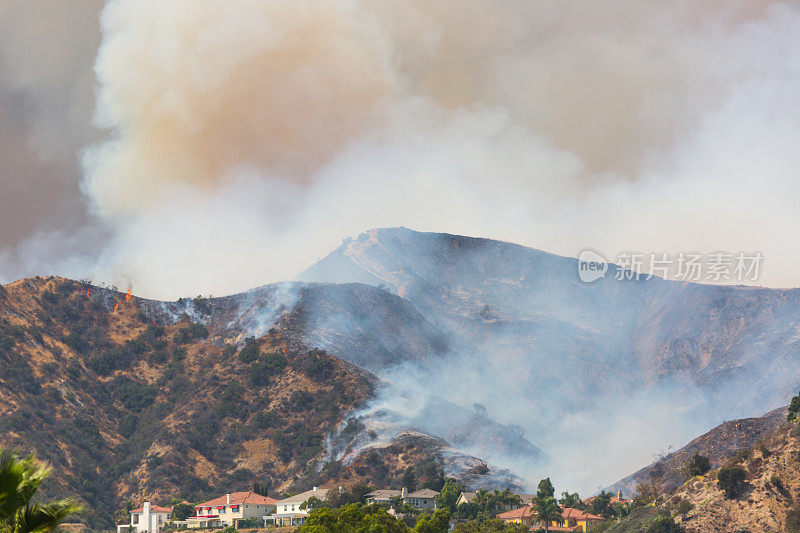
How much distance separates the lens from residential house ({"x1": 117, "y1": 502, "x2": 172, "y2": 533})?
17700cm

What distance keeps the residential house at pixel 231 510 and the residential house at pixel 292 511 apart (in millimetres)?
2862

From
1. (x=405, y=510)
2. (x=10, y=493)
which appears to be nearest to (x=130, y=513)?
(x=405, y=510)

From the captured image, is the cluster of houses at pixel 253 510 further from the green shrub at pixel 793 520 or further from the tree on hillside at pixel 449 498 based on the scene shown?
the green shrub at pixel 793 520

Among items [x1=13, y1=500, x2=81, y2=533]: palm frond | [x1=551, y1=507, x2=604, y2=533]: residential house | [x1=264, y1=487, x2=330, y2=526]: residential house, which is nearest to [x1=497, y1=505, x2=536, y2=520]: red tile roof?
[x1=551, y1=507, x2=604, y2=533]: residential house

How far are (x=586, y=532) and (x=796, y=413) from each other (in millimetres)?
37147

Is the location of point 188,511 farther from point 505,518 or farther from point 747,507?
point 747,507

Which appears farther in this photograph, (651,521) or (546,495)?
(546,495)

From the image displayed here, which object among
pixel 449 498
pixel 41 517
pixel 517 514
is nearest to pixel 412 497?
pixel 449 498

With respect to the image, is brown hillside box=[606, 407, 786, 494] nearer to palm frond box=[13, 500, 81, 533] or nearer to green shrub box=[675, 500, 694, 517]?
green shrub box=[675, 500, 694, 517]

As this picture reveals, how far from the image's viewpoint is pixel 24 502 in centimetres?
2481

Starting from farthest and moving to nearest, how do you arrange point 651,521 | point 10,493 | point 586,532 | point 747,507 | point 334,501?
point 334,501, point 586,532, point 651,521, point 747,507, point 10,493

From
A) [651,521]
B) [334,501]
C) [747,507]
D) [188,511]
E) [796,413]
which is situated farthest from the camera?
[188,511]

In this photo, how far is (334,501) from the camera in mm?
165500

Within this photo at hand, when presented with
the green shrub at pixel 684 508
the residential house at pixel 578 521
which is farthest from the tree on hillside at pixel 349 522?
the residential house at pixel 578 521
